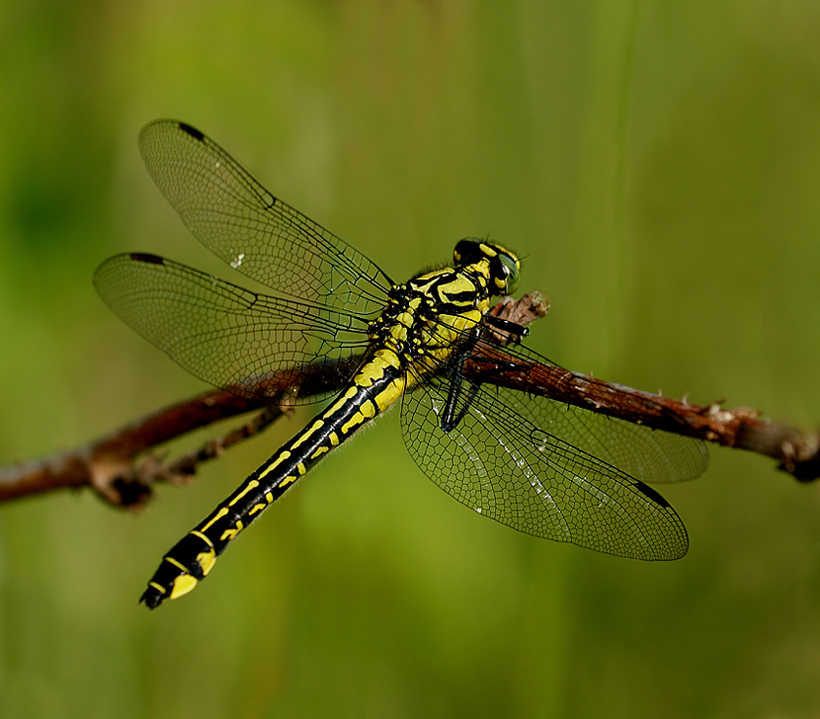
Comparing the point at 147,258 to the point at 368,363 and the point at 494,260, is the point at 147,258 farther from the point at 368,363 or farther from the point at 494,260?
the point at 494,260

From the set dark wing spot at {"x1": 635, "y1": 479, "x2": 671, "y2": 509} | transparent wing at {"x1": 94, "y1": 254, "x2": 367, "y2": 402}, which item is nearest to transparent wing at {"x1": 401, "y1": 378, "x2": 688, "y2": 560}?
dark wing spot at {"x1": 635, "y1": 479, "x2": 671, "y2": 509}

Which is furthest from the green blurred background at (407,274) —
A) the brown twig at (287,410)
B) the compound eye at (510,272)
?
the brown twig at (287,410)

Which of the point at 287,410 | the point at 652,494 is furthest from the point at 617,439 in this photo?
the point at 287,410

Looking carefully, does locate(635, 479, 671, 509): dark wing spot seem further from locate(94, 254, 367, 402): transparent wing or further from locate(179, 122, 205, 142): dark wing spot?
locate(179, 122, 205, 142): dark wing spot

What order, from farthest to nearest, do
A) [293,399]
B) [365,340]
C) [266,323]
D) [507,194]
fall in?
[507,194]
[365,340]
[266,323]
[293,399]

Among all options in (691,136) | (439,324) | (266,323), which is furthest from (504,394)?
(691,136)

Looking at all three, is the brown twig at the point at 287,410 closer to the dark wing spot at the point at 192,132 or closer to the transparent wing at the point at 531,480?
the transparent wing at the point at 531,480

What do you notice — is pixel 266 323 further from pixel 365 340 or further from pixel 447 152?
pixel 447 152

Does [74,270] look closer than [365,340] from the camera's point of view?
No
